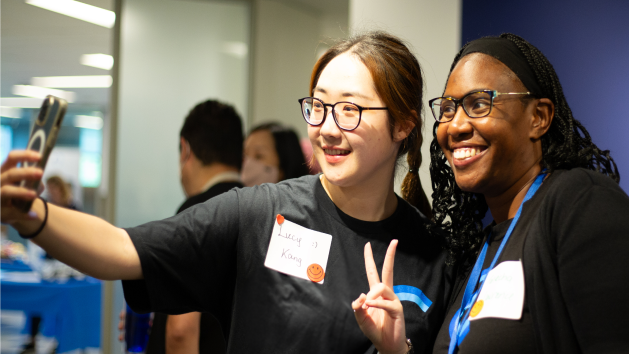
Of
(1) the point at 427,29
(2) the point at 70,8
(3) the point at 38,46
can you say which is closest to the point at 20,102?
(3) the point at 38,46

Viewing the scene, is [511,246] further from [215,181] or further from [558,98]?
[215,181]

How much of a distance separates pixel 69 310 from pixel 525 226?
3923 mm

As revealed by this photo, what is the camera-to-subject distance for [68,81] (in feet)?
3.73

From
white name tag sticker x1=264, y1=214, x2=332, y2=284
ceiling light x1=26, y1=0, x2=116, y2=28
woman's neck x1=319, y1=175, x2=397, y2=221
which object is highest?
ceiling light x1=26, y1=0, x2=116, y2=28

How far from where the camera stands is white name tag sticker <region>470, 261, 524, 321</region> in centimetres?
109

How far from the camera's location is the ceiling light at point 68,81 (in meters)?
1.00

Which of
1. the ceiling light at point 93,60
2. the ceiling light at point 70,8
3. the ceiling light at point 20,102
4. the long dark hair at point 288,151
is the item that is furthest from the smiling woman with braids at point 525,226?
the long dark hair at point 288,151

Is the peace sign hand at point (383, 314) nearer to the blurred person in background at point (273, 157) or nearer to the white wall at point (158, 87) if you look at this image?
the blurred person in background at point (273, 157)

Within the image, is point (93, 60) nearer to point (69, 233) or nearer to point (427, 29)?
point (69, 233)

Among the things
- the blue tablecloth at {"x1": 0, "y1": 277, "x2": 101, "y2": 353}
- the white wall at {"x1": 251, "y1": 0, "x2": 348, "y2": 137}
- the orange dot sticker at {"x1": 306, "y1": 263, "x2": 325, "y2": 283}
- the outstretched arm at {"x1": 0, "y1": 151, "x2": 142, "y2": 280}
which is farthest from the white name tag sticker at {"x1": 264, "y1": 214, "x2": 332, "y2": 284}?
the white wall at {"x1": 251, "y1": 0, "x2": 348, "y2": 137}

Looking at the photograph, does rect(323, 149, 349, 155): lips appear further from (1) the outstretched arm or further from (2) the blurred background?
(1) the outstretched arm

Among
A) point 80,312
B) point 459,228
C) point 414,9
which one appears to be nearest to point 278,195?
point 459,228

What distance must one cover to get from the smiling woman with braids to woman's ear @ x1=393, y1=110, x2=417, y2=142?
0.33 ft

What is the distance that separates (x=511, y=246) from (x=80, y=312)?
12.8 ft
